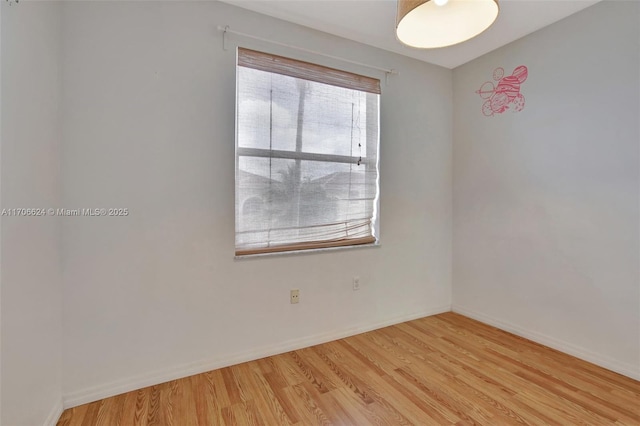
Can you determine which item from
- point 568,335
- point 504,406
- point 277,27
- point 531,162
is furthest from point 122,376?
point 531,162

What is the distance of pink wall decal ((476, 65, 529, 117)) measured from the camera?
2500 millimetres

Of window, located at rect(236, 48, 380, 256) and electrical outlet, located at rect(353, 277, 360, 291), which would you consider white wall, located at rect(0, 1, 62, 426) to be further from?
electrical outlet, located at rect(353, 277, 360, 291)

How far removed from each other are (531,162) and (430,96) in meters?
1.08

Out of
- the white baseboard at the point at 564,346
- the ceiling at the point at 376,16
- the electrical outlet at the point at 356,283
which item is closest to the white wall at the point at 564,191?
the white baseboard at the point at 564,346

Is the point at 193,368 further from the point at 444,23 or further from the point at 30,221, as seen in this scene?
the point at 444,23

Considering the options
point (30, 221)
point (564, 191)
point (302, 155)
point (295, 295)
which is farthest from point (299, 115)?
point (564, 191)

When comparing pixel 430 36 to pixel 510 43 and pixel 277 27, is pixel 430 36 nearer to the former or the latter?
pixel 277 27

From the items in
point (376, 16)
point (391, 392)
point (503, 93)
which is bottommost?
point (391, 392)

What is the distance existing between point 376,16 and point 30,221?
2398 millimetres

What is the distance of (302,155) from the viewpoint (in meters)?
2.30

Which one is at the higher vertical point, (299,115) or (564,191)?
(299,115)

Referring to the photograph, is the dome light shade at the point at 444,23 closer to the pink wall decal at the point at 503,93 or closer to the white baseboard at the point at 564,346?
the pink wall decal at the point at 503,93

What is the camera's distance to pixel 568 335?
2250 millimetres

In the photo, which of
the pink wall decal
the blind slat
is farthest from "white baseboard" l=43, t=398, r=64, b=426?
the pink wall decal
